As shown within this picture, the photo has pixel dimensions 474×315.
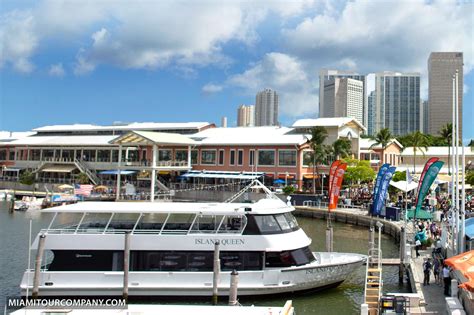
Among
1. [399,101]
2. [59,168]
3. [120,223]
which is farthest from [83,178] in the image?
[399,101]

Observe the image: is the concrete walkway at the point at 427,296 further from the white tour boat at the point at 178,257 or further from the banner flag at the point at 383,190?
the banner flag at the point at 383,190

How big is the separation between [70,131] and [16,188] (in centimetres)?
1722

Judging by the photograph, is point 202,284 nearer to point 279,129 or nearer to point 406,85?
point 279,129

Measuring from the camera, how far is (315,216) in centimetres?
5112

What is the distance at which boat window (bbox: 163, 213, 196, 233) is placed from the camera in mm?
20639

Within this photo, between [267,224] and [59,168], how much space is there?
62671 mm

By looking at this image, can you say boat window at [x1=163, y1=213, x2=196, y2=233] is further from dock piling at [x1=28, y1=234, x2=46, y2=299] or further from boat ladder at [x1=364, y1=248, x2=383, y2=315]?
boat ladder at [x1=364, y1=248, x2=383, y2=315]

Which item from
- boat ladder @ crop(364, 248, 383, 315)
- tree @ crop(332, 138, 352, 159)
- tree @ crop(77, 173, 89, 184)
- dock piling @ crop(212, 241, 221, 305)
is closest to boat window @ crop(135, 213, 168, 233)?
dock piling @ crop(212, 241, 221, 305)

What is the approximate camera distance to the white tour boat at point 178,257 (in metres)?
19.4

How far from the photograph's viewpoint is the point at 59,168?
7500 cm

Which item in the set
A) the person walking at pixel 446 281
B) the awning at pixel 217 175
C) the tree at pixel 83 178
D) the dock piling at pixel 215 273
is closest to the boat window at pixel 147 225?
the dock piling at pixel 215 273

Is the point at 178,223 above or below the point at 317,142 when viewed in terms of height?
below

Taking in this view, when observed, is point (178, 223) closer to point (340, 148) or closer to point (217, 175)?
point (340, 148)

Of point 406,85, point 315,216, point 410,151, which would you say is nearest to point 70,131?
point 315,216
